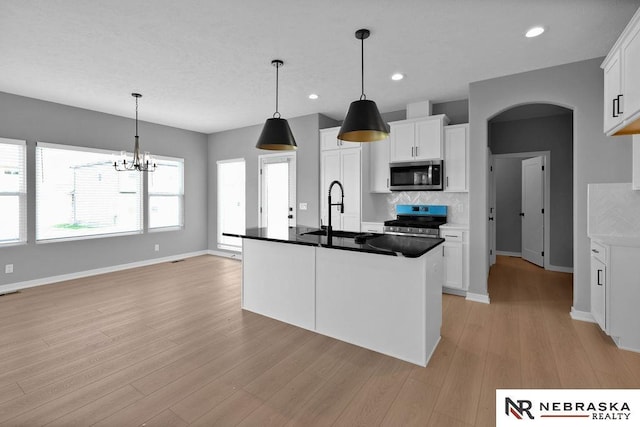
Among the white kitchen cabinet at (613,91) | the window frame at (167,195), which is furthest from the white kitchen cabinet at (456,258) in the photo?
the window frame at (167,195)

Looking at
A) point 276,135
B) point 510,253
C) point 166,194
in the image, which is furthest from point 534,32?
point 166,194

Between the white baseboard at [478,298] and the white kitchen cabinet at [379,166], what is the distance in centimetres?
192

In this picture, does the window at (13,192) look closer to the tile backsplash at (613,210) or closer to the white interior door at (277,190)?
the white interior door at (277,190)

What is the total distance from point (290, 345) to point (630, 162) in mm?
3795

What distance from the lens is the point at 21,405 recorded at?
1926 mm

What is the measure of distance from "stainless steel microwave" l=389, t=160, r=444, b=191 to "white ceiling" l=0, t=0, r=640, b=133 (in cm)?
101

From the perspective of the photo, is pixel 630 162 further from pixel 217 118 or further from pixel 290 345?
pixel 217 118

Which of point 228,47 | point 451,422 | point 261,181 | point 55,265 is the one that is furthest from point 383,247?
point 55,265

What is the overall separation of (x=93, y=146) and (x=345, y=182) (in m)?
4.36

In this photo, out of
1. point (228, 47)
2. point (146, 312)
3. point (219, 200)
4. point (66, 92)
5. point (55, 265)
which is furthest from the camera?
point (219, 200)

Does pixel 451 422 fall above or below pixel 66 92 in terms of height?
below

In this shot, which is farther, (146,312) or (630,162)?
(146,312)

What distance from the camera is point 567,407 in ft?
6.18

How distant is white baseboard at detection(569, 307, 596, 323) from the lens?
3.24 metres
